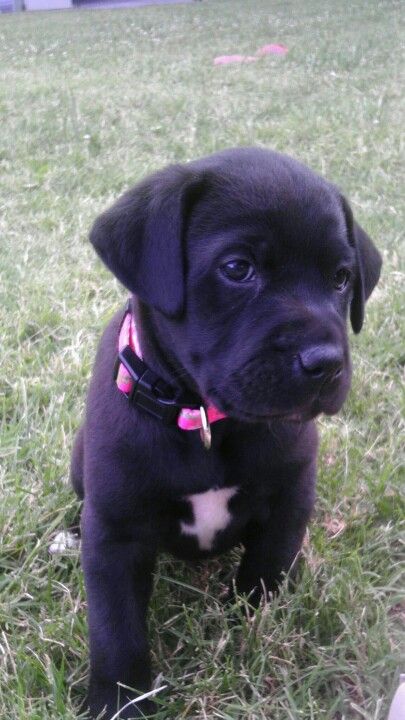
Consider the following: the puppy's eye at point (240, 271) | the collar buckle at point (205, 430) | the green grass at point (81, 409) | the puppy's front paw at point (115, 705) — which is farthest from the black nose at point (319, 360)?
the puppy's front paw at point (115, 705)

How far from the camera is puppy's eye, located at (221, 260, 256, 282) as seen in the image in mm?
1808

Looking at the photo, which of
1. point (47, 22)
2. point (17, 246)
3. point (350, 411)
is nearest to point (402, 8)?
point (47, 22)

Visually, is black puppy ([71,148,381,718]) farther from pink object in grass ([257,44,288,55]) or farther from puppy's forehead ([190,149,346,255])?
pink object in grass ([257,44,288,55])

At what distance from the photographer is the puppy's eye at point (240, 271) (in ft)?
5.93

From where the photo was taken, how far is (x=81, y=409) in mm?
3023

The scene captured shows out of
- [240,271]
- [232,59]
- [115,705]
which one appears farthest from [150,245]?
[232,59]

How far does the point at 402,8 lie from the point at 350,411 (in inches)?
602

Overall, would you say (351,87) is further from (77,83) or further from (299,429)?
(299,429)

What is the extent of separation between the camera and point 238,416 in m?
1.82

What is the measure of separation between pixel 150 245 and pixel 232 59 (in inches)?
396

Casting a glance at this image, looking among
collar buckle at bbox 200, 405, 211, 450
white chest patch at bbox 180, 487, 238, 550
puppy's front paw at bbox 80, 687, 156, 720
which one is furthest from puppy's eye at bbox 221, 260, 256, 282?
puppy's front paw at bbox 80, 687, 156, 720

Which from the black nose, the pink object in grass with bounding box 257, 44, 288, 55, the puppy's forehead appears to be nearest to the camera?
the black nose

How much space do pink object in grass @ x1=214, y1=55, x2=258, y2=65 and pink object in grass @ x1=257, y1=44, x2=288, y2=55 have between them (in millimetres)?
272

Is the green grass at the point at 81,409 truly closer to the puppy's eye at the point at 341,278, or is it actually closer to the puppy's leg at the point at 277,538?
the puppy's leg at the point at 277,538
